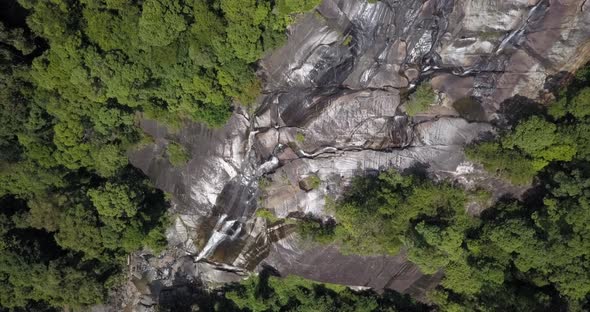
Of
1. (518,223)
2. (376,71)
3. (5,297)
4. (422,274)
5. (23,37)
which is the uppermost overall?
(376,71)

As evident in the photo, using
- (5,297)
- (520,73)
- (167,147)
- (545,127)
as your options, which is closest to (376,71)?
(520,73)

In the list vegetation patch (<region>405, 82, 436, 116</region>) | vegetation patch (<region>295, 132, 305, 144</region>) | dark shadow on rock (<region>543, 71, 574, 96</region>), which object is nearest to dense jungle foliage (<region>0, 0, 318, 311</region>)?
vegetation patch (<region>295, 132, 305, 144</region>)

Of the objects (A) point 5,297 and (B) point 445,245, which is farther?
(A) point 5,297

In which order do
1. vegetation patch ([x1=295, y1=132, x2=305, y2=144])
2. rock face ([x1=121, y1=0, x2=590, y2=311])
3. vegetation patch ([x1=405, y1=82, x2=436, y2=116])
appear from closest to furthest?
1. rock face ([x1=121, y1=0, x2=590, y2=311])
2. vegetation patch ([x1=405, y1=82, x2=436, y2=116])
3. vegetation patch ([x1=295, y1=132, x2=305, y2=144])

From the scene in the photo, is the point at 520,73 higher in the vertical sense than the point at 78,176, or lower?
higher

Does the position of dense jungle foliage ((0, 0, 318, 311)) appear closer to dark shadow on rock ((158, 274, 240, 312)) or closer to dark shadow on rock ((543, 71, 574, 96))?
dark shadow on rock ((158, 274, 240, 312))

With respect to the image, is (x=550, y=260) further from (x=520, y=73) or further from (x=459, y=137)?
(x=520, y=73)

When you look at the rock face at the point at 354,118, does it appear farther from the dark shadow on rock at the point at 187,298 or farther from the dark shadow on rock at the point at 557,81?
the dark shadow on rock at the point at 187,298

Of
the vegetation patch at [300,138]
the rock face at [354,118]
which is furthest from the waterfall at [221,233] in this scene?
the vegetation patch at [300,138]
